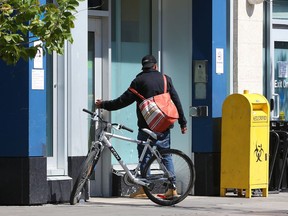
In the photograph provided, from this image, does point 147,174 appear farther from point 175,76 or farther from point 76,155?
point 175,76

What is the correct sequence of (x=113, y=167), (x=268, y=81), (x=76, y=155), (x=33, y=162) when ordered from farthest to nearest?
(x=268, y=81)
(x=113, y=167)
(x=76, y=155)
(x=33, y=162)

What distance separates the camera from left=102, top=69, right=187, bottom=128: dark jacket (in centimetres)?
1252

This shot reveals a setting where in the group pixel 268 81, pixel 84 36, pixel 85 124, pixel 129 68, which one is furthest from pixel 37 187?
pixel 268 81

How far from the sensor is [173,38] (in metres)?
14.7

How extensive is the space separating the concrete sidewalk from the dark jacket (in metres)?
1.08

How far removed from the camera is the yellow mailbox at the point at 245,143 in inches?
532

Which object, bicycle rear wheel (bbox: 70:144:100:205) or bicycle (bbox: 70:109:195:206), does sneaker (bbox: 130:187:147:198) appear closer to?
bicycle (bbox: 70:109:195:206)

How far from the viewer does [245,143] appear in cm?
1353

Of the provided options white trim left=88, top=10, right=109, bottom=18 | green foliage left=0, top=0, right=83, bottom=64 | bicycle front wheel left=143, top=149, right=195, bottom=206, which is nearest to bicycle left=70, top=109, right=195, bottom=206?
bicycle front wheel left=143, top=149, right=195, bottom=206

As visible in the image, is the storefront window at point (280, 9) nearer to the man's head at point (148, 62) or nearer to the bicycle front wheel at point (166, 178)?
the man's head at point (148, 62)

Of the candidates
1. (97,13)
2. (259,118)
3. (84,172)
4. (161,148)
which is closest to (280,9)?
(259,118)

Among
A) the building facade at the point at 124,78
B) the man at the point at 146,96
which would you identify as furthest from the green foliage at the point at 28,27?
the man at the point at 146,96

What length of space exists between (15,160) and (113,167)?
220 centimetres

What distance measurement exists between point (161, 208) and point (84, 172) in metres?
1.04
